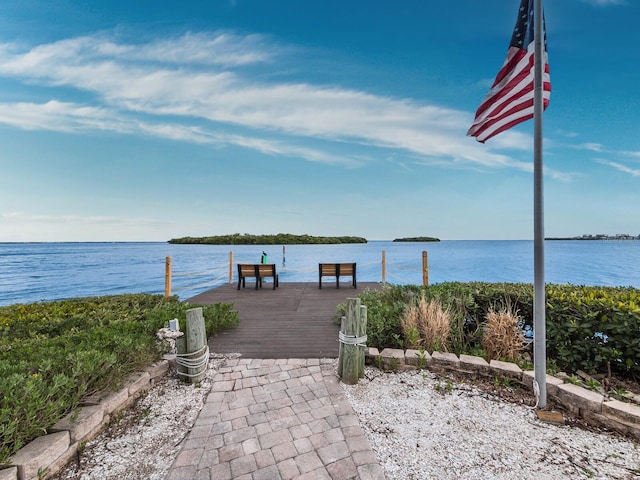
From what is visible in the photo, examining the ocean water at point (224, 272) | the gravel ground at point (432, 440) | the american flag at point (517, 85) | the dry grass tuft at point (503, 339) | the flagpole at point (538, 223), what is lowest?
the ocean water at point (224, 272)

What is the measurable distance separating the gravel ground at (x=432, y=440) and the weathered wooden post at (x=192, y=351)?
0.69 ft

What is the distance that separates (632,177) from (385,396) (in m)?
24.2

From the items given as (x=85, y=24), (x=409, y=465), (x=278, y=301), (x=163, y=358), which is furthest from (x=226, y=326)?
(x=85, y=24)

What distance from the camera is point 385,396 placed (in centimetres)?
308

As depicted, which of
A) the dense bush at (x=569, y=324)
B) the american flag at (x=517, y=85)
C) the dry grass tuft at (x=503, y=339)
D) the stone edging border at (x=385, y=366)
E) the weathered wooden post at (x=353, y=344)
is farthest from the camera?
the dry grass tuft at (x=503, y=339)

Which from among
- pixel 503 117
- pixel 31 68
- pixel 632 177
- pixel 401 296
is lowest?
pixel 401 296

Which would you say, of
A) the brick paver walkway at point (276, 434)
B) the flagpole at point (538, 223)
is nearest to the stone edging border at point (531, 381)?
the flagpole at point (538, 223)

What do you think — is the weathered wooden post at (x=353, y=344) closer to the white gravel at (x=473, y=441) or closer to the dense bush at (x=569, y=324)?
the white gravel at (x=473, y=441)

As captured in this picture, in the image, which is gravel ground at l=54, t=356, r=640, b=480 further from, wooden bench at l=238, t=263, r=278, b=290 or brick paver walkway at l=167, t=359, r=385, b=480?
wooden bench at l=238, t=263, r=278, b=290

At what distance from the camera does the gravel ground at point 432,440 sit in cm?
205

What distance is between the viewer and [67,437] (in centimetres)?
213

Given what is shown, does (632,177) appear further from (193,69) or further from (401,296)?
(193,69)

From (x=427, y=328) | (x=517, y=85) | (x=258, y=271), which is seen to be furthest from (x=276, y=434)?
(x=258, y=271)

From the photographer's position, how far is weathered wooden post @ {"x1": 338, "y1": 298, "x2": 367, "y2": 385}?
3344 mm
